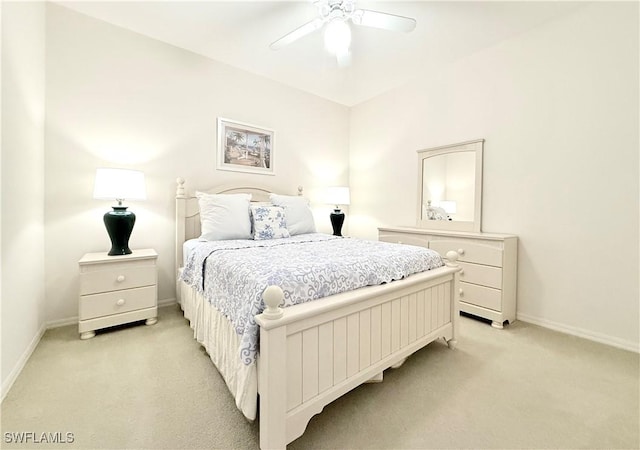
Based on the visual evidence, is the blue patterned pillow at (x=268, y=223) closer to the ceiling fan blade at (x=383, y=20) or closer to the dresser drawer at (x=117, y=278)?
the dresser drawer at (x=117, y=278)

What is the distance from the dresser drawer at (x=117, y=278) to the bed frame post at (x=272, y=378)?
171 centimetres

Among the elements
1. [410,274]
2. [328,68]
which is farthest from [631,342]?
[328,68]

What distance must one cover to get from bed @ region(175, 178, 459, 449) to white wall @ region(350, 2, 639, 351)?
110 cm

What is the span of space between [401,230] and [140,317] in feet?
8.71

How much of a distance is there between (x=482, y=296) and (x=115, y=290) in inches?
122

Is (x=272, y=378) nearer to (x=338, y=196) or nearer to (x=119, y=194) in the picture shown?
(x=119, y=194)

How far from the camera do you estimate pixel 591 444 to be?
119cm

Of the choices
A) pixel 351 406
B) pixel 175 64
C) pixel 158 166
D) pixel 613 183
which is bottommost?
pixel 351 406

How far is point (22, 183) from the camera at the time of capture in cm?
175

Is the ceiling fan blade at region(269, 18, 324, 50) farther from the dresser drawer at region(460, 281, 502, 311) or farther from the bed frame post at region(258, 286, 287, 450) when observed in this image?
the dresser drawer at region(460, 281, 502, 311)

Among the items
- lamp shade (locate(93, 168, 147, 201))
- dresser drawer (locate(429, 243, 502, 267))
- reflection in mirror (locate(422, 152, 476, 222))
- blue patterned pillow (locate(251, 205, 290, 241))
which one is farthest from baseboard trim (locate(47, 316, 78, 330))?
reflection in mirror (locate(422, 152, 476, 222))

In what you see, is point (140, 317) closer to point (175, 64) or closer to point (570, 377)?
point (175, 64)

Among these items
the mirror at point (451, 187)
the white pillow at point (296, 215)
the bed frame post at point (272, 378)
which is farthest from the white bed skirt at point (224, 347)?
the mirror at point (451, 187)

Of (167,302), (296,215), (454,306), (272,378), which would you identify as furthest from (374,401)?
(167,302)
